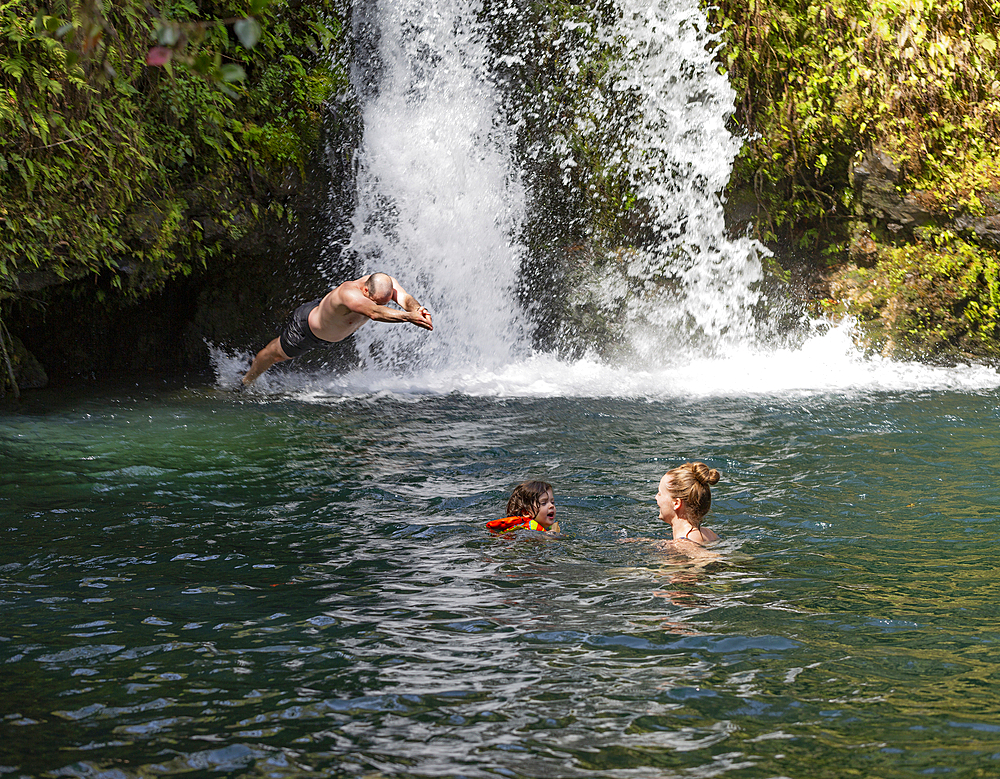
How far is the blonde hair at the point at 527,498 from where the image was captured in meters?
5.94

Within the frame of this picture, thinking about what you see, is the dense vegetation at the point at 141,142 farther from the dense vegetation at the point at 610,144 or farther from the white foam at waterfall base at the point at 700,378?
the white foam at waterfall base at the point at 700,378

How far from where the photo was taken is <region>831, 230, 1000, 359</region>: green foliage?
13.5m

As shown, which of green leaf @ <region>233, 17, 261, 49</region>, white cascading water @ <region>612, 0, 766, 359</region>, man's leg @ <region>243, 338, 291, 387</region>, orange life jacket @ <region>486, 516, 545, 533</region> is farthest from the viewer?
white cascading water @ <region>612, 0, 766, 359</region>

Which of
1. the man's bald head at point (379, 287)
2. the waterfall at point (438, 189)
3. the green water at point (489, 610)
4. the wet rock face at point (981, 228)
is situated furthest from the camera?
the waterfall at point (438, 189)

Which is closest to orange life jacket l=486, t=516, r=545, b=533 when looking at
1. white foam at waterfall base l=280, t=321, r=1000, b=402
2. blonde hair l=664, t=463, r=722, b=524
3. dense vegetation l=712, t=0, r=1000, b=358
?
blonde hair l=664, t=463, r=722, b=524

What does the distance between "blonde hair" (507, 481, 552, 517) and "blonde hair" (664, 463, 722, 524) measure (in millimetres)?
810

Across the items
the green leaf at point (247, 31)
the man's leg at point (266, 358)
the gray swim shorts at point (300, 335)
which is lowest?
the man's leg at point (266, 358)

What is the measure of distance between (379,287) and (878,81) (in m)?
8.59

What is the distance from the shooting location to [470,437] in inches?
351

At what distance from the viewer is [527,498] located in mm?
5969

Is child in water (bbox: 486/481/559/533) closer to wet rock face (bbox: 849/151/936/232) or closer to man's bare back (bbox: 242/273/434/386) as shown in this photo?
man's bare back (bbox: 242/273/434/386)

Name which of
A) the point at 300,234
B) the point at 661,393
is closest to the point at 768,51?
the point at 661,393

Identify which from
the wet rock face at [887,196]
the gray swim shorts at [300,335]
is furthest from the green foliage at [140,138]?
the wet rock face at [887,196]

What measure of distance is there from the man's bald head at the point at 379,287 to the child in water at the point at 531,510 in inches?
152
